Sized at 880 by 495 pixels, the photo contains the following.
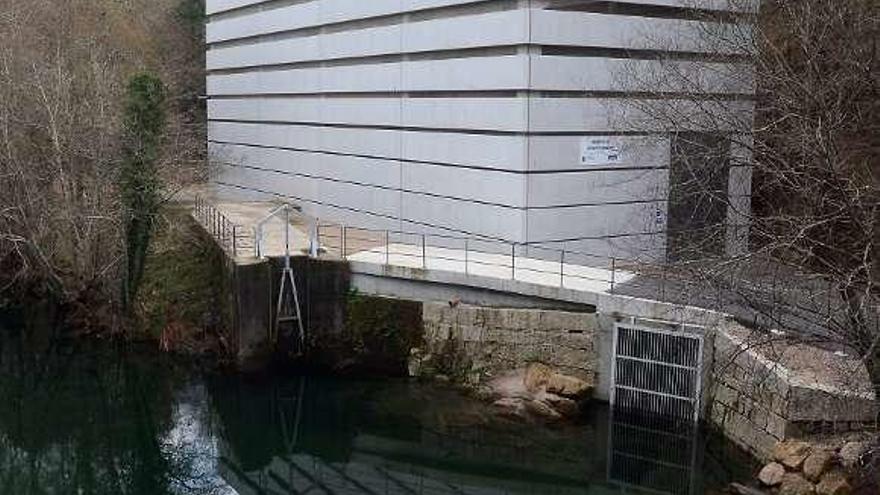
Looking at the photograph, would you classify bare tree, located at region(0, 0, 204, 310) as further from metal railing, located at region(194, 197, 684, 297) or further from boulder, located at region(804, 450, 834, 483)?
boulder, located at region(804, 450, 834, 483)

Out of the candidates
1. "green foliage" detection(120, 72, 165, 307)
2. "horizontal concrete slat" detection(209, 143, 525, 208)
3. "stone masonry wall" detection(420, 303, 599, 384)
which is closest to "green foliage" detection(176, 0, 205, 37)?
"horizontal concrete slat" detection(209, 143, 525, 208)

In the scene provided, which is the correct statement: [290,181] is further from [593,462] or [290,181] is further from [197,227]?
[593,462]

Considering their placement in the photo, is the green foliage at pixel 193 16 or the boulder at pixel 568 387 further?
the green foliage at pixel 193 16

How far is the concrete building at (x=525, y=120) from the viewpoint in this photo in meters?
19.2

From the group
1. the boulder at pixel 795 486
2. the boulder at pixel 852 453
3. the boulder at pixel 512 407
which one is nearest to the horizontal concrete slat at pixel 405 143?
the boulder at pixel 512 407

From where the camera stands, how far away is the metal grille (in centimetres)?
1567

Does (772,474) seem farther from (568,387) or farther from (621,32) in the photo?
(621,32)

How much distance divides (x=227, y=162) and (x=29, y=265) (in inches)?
399

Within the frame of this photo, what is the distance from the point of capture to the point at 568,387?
16500 mm

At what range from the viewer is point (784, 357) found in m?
13.8

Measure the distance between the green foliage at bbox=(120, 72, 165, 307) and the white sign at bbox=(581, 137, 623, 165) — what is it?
9001mm

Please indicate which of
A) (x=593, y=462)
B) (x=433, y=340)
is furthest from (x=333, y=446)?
(x=593, y=462)

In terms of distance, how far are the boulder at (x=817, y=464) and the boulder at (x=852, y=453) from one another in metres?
0.14

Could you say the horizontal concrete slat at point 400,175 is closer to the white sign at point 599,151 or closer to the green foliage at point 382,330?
→ the white sign at point 599,151
